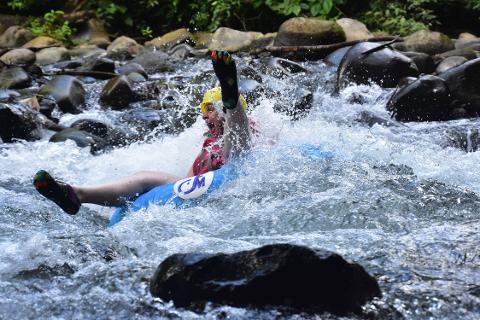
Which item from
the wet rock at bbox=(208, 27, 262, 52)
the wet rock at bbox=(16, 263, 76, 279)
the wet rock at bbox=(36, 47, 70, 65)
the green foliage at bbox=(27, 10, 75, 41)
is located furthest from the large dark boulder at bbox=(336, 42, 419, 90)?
the green foliage at bbox=(27, 10, 75, 41)

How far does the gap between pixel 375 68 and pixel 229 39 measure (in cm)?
444

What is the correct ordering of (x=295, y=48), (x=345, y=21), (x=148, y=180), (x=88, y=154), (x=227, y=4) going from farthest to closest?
(x=227, y=4)
(x=345, y=21)
(x=295, y=48)
(x=88, y=154)
(x=148, y=180)

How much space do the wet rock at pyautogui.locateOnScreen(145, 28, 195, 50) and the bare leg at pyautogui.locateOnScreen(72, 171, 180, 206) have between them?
8002mm

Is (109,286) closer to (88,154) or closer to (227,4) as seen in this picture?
(88,154)

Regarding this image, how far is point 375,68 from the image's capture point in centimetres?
768

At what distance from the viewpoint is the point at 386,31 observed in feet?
38.5

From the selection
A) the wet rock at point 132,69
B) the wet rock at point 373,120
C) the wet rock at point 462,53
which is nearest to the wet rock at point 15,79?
the wet rock at point 132,69

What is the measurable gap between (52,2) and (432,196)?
12.6 meters

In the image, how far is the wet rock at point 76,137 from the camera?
248 inches

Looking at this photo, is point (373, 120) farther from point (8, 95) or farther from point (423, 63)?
point (8, 95)

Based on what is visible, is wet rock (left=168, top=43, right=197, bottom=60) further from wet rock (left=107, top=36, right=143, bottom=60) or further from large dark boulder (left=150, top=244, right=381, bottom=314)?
large dark boulder (left=150, top=244, right=381, bottom=314)

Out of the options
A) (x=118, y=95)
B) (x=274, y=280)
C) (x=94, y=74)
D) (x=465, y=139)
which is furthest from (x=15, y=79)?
(x=274, y=280)

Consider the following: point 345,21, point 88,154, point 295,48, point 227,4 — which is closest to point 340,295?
point 88,154

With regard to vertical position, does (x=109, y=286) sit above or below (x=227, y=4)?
above
